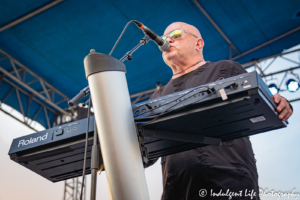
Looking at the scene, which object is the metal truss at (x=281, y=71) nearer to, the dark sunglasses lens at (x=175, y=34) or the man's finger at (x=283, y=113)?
the dark sunglasses lens at (x=175, y=34)

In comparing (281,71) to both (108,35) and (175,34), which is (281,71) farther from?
(175,34)

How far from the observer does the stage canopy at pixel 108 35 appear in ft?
17.2

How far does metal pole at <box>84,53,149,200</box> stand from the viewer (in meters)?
1.05

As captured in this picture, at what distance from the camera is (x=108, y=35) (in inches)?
220

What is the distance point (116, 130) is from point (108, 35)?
4685mm

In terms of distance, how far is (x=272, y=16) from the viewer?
19.1 feet

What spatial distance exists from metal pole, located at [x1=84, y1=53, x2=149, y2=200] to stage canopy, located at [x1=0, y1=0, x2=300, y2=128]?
4.16 m

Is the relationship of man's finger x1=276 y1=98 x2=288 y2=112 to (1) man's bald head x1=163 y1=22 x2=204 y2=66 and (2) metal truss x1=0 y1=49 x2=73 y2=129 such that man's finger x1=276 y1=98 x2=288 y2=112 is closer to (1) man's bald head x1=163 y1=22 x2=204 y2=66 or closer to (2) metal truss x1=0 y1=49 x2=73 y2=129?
(1) man's bald head x1=163 y1=22 x2=204 y2=66

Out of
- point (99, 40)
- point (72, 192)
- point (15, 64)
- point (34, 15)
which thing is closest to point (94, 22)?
point (99, 40)

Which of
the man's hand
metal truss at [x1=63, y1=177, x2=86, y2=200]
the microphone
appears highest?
metal truss at [x1=63, y1=177, x2=86, y2=200]

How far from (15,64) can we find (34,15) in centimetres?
155

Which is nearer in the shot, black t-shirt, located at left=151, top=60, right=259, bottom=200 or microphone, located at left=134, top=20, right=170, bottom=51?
black t-shirt, located at left=151, top=60, right=259, bottom=200

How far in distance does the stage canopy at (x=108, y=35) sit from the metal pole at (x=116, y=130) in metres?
4.16

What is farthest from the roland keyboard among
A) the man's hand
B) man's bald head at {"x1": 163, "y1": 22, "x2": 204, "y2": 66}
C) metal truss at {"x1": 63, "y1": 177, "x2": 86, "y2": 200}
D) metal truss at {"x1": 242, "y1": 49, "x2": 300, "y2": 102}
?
metal truss at {"x1": 63, "y1": 177, "x2": 86, "y2": 200}
